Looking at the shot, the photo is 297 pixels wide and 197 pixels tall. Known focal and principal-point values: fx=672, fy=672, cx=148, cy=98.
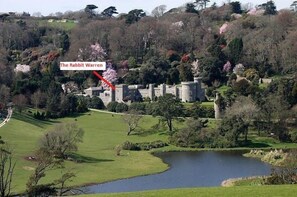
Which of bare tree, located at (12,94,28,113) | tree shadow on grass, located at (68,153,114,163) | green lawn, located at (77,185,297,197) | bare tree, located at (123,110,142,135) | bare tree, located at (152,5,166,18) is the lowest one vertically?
tree shadow on grass, located at (68,153,114,163)

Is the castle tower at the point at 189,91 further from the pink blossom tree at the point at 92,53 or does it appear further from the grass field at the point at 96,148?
the pink blossom tree at the point at 92,53

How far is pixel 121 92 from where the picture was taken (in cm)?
7338

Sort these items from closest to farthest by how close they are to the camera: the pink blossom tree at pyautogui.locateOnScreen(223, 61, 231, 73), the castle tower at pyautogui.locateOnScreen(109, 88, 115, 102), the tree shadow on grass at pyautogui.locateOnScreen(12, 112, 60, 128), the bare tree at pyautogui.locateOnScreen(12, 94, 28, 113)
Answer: the tree shadow on grass at pyautogui.locateOnScreen(12, 112, 60, 128) < the bare tree at pyautogui.locateOnScreen(12, 94, 28, 113) < the castle tower at pyautogui.locateOnScreen(109, 88, 115, 102) < the pink blossom tree at pyautogui.locateOnScreen(223, 61, 231, 73)

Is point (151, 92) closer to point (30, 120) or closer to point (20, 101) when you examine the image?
point (20, 101)

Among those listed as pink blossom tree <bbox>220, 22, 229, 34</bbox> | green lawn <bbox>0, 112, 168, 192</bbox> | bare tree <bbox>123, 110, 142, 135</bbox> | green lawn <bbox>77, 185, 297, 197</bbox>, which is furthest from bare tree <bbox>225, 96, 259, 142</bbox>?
pink blossom tree <bbox>220, 22, 229, 34</bbox>

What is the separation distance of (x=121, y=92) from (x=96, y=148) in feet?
65.5

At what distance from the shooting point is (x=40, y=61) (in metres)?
89.9

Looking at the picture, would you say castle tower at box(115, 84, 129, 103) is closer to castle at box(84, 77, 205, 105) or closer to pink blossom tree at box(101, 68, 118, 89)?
castle at box(84, 77, 205, 105)

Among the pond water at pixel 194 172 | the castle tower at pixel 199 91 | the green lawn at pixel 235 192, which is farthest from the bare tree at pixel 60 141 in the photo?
the castle tower at pixel 199 91

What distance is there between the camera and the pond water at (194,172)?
39188 millimetres

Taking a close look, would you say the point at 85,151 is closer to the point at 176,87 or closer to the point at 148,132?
the point at 148,132

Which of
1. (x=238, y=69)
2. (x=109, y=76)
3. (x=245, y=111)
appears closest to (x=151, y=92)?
(x=109, y=76)

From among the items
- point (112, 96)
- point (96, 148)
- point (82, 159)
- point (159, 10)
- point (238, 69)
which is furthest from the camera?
point (159, 10)

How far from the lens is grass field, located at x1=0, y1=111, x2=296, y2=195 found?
42.4 m
